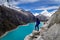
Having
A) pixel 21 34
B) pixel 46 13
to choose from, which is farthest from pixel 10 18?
pixel 46 13

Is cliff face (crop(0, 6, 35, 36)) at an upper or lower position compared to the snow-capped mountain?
upper

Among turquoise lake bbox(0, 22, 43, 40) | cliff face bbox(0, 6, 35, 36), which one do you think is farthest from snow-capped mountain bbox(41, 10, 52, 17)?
cliff face bbox(0, 6, 35, 36)

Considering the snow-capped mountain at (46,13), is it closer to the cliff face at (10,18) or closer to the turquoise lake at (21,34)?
the turquoise lake at (21,34)

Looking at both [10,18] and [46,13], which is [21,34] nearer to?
[46,13]

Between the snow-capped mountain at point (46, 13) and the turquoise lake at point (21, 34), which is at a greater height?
the snow-capped mountain at point (46, 13)

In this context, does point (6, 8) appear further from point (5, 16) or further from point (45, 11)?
point (45, 11)

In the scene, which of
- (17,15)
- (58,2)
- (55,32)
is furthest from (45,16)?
(55,32)

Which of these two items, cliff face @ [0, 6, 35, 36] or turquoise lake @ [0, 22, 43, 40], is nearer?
turquoise lake @ [0, 22, 43, 40]

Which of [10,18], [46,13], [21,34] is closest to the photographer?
[46,13]

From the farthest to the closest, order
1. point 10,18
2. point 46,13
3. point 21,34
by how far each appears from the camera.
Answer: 1. point 10,18
2. point 21,34
3. point 46,13

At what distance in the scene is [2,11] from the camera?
41.8ft

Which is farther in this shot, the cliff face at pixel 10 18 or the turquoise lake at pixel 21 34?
the cliff face at pixel 10 18

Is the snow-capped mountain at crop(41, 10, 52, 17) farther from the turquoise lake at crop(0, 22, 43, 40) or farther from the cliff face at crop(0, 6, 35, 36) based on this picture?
the cliff face at crop(0, 6, 35, 36)

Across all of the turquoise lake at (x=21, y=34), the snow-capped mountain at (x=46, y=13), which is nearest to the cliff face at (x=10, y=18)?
the turquoise lake at (x=21, y=34)
